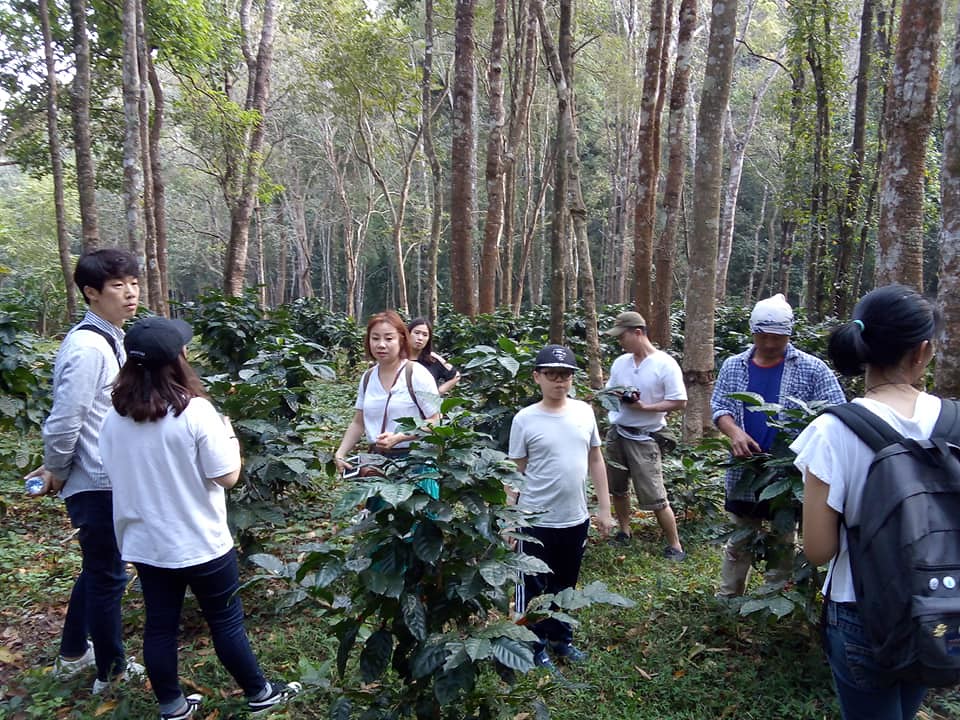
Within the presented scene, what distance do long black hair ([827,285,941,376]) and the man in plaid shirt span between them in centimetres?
143

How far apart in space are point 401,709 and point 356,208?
3773 cm

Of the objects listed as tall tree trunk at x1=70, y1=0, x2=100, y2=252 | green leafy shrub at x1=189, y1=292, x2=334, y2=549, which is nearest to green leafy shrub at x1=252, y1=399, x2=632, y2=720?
green leafy shrub at x1=189, y1=292, x2=334, y2=549

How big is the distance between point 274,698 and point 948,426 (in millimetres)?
2693

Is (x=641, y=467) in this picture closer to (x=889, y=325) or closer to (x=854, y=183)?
(x=889, y=325)

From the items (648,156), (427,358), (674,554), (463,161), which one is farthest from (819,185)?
(674,554)

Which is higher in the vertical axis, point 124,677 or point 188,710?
point 188,710

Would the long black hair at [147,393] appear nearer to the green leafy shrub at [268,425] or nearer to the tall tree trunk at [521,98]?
the green leafy shrub at [268,425]

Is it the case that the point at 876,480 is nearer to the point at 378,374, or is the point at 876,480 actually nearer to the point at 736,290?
the point at 378,374

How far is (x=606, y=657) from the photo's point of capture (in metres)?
3.41

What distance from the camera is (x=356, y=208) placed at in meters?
38.0

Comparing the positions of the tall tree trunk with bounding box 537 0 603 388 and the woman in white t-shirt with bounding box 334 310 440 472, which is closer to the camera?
the woman in white t-shirt with bounding box 334 310 440 472

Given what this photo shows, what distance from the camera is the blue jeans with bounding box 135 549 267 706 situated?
254cm

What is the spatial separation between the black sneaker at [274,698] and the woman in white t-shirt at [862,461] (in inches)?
86.3

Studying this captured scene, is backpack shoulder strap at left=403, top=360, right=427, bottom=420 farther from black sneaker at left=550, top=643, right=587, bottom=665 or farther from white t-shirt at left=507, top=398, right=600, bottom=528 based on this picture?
black sneaker at left=550, top=643, right=587, bottom=665
